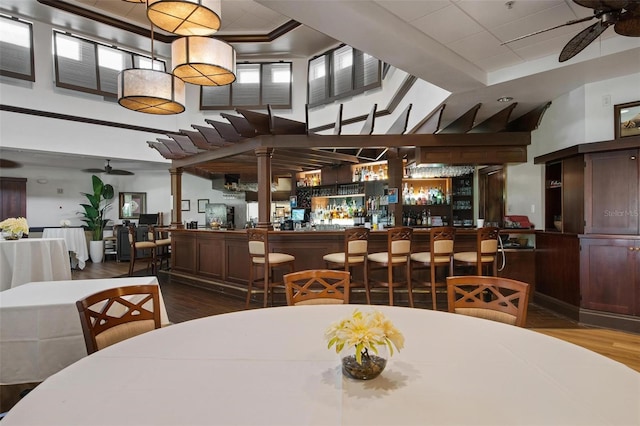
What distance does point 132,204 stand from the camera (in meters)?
10.5

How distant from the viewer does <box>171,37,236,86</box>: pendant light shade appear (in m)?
3.67

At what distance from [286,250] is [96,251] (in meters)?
7.12

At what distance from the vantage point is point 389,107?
685cm

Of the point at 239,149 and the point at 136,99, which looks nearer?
the point at 136,99

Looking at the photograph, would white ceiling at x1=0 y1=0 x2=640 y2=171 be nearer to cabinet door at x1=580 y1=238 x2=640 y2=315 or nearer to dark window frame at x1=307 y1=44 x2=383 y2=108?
cabinet door at x1=580 y1=238 x2=640 y2=315

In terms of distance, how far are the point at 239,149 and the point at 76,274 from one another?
5.18 m

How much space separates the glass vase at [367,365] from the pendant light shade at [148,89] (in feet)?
13.2

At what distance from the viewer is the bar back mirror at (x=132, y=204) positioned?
1041 centimetres

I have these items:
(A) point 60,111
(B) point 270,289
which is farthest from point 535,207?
(A) point 60,111

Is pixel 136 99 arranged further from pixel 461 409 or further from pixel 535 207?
pixel 535 207

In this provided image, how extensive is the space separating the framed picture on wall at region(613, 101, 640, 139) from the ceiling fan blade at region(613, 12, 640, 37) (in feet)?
6.11

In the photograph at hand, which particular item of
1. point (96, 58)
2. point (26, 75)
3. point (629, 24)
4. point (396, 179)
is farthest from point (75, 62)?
point (629, 24)

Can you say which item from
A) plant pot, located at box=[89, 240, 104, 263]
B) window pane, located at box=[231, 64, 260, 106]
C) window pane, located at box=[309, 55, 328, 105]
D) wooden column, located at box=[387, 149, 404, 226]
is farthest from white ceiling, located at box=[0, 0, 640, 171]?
plant pot, located at box=[89, 240, 104, 263]

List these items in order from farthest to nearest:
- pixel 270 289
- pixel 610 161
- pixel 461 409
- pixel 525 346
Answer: pixel 270 289 < pixel 610 161 < pixel 525 346 < pixel 461 409
